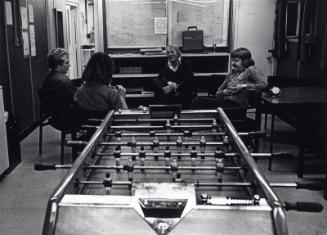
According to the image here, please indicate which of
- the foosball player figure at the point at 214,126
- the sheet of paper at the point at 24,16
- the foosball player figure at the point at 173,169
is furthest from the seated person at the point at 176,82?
the foosball player figure at the point at 173,169

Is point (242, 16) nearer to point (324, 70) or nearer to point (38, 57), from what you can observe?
point (324, 70)

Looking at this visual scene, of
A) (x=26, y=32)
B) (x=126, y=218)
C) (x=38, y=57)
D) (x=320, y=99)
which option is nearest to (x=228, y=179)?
(x=126, y=218)

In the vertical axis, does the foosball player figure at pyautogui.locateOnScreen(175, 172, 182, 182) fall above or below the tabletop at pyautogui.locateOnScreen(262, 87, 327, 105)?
below

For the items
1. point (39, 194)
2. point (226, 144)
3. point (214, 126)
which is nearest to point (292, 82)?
point (214, 126)

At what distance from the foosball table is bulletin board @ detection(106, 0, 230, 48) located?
3562mm

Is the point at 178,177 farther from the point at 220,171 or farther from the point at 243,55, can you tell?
the point at 243,55

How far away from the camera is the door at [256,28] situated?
6109mm

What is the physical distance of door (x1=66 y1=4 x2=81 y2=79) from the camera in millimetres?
8578

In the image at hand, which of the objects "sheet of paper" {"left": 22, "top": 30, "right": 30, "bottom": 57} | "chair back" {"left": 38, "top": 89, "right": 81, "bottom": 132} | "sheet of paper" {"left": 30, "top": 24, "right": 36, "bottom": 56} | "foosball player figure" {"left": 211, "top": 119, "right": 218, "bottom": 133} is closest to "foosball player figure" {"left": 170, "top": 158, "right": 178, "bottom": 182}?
"foosball player figure" {"left": 211, "top": 119, "right": 218, "bottom": 133}

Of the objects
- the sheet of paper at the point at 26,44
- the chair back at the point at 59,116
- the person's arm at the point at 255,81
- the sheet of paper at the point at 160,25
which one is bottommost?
the chair back at the point at 59,116

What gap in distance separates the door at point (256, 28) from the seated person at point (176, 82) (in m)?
1.22

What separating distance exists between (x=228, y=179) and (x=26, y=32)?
170 inches

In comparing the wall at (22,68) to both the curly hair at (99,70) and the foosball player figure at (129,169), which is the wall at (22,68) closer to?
the curly hair at (99,70)

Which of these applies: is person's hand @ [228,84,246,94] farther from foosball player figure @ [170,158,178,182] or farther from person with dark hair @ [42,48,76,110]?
foosball player figure @ [170,158,178,182]
